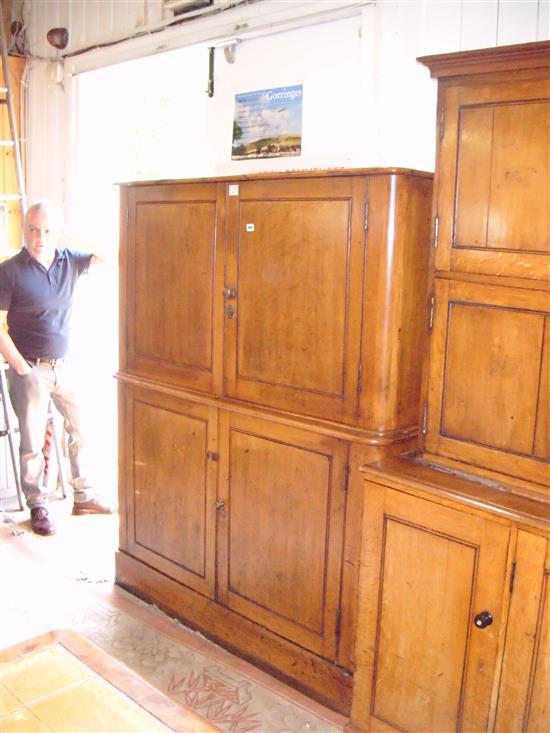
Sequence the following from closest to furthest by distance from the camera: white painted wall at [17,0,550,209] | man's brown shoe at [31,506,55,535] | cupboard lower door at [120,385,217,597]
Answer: white painted wall at [17,0,550,209] → cupboard lower door at [120,385,217,597] → man's brown shoe at [31,506,55,535]

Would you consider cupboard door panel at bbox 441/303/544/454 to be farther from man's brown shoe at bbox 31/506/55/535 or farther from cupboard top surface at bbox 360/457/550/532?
man's brown shoe at bbox 31/506/55/535

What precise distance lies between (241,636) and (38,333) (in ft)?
6.20

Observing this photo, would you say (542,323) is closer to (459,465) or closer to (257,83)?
(459,465)

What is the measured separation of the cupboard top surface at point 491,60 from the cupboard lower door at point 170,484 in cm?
142

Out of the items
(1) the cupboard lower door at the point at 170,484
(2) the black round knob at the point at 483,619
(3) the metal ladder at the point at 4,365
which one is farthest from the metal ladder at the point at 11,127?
(2) the black round knob at the point at 483,619

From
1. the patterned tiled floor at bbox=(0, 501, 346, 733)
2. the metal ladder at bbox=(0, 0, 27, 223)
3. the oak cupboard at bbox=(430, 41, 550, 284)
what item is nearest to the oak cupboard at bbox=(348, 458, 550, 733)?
the patterned tiled floor at bbox=(0, 501, 346, 733)

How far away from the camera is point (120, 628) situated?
2957mm

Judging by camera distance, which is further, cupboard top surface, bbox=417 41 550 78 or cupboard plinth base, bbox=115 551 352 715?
cupboard plinth base, bbox=115 551 352 715

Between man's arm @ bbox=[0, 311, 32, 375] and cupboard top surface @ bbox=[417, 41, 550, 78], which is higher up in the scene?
cupboard top surface @ bbox=[417, 41, 550, 78]

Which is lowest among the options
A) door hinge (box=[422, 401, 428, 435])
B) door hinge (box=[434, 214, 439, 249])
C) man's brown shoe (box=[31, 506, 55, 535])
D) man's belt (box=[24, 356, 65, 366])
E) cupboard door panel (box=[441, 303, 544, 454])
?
man's brown shoe (box=[31, 506, 55, 535])

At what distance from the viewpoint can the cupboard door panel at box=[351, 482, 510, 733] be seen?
6.26 ft

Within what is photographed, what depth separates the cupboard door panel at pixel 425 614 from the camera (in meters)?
1.91

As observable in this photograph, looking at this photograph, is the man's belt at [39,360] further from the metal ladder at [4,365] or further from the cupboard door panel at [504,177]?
the cupboard door panel at [504,177]

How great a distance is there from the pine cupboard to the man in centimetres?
80
